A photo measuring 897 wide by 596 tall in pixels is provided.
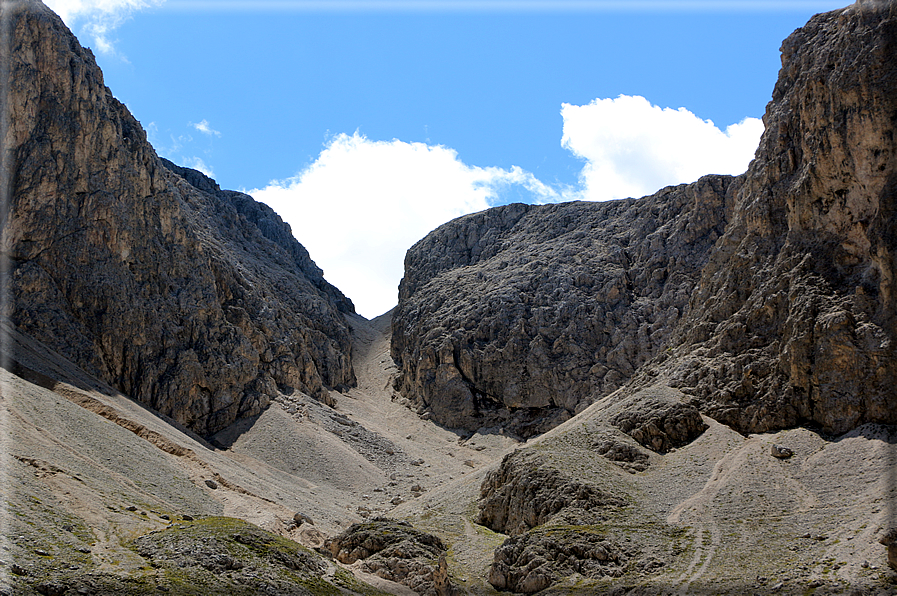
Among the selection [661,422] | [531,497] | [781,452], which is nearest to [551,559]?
[531,497]

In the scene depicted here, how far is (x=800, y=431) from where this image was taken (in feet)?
234

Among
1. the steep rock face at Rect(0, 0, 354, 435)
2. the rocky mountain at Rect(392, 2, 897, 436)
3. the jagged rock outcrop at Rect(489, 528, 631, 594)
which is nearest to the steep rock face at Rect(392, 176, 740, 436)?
the rocky mountain at Rect(392, 2, 897, 436)

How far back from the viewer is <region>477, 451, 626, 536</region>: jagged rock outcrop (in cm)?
6906

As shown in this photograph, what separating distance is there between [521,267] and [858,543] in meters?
119

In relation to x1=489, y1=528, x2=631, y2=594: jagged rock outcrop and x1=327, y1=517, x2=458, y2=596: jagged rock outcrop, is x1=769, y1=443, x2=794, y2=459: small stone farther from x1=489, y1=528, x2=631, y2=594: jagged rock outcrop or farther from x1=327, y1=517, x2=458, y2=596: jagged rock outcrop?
x1=327, y1=517, x2=458, y2=596: jagged rock outcrop

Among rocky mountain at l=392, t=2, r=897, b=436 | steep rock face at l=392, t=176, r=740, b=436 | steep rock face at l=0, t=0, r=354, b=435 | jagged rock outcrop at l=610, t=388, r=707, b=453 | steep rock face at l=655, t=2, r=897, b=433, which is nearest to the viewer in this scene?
steep rock face at l=655, t=2, r=897, b=433

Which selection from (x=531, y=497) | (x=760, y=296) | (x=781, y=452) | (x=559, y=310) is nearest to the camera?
(x=781, y=452)

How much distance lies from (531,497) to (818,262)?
126 ft

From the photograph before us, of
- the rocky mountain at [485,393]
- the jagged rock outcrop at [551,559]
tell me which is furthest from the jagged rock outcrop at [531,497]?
the jagged rock outcrop at [551,559]

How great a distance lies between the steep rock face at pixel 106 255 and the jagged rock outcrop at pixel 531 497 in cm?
5371

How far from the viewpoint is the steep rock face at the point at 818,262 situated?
230 feet

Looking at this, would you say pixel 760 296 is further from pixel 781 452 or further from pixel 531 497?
pixel 531 497

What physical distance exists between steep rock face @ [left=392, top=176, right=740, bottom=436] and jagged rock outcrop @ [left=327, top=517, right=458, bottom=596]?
75316 millimetres

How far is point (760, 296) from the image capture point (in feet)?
274
